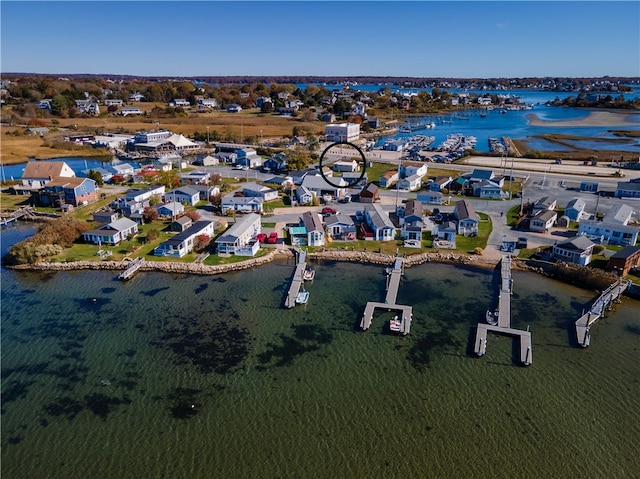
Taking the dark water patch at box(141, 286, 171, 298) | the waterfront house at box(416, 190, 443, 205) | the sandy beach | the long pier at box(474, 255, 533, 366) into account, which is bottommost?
the dark water patch at box(141, 286, 171, 298)

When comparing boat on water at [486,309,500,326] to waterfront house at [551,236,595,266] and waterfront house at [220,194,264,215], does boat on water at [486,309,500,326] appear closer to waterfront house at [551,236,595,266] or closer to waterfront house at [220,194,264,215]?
waterfront house at [551,236,595,266]

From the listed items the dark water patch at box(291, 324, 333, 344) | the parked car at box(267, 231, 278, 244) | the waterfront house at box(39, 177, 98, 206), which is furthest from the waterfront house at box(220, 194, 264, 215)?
the dark water patch at box(291, 324, 333, 344)

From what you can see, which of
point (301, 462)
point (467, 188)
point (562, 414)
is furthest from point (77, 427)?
point (467, 188)

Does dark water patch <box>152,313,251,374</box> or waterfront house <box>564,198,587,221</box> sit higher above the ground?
waterfront house <box>564,198,587,221</box>

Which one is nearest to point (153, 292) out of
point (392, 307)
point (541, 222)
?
point (392, 307)

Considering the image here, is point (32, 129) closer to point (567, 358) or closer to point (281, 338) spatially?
Answer: point (281, 338)
